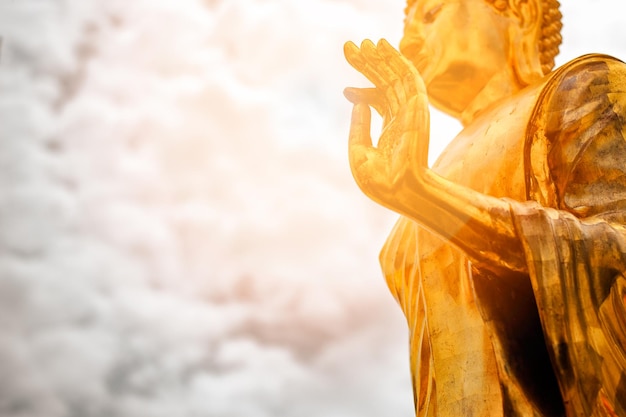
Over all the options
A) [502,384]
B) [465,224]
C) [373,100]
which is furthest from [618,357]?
[373,100]

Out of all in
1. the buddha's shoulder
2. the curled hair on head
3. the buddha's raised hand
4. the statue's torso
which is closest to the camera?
the buddha's raised hand

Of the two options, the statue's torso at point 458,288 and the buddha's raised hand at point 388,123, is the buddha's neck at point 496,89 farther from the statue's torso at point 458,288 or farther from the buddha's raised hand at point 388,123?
the buddha's raised hand at point 388,123

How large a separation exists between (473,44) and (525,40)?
36cm

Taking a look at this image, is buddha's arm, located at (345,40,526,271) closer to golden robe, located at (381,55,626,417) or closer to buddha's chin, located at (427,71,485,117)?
golden robe, located at (381,55,626,417)

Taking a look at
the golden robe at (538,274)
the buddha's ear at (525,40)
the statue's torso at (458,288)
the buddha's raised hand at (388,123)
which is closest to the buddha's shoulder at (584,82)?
the golden robe at (538,274)

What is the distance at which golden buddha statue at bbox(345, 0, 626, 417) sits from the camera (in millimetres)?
4484

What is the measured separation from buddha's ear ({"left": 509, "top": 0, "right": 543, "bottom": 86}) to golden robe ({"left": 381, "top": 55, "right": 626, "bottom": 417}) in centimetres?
36

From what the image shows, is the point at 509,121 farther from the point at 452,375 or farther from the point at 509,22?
the point at 452,375

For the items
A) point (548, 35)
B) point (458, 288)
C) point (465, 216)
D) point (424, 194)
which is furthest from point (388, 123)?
point (548, 35)

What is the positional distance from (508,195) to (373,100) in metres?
0.85

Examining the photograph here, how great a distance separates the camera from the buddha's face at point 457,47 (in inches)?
230

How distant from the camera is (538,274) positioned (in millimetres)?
4469

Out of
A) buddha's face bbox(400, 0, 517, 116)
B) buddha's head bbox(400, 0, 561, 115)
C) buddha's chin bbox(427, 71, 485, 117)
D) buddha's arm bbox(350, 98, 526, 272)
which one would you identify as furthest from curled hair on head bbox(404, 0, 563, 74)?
buddha's arm bbox(350, 98, 526, 272)

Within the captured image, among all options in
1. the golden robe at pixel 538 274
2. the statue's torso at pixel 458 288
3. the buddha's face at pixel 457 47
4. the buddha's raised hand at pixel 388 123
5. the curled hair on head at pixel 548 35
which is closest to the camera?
the golden robe at pixel 538 274
